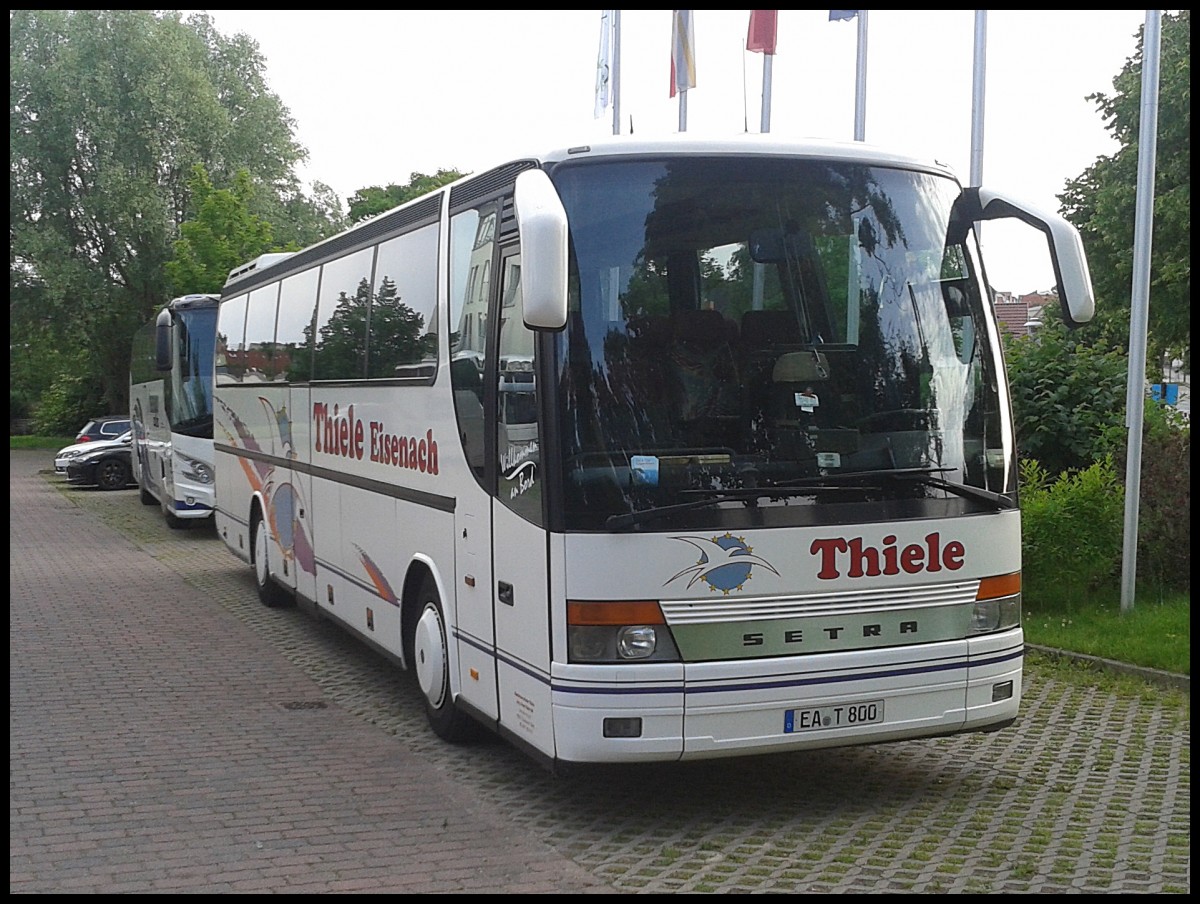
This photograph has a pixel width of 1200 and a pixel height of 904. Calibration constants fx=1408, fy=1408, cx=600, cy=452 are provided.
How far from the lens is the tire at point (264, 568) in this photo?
14148mm

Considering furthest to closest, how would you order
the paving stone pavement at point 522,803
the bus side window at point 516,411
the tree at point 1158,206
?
the tree at point 1158,206 → the bus side window at point 516,411 → the paving stone pavement at point 522,803

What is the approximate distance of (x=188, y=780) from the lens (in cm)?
780

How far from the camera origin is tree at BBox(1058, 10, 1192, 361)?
32.5 metres

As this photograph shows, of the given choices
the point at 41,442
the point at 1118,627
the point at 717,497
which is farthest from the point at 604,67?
the point at 41,442

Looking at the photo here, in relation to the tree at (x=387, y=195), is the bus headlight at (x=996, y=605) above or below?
below

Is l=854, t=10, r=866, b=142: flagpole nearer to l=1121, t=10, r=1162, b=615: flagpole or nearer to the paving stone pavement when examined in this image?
l=1121, t=10, r=1162, b=615: flagpole

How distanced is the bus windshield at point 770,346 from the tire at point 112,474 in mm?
31786

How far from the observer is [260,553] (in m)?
14.4

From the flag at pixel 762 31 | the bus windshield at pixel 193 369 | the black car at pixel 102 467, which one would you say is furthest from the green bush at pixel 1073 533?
the black car at pixel 102 467

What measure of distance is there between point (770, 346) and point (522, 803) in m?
2.64

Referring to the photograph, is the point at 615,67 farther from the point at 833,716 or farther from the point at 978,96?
the point at 833,716

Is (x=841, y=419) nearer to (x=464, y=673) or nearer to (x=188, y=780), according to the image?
(x=464, y=673)

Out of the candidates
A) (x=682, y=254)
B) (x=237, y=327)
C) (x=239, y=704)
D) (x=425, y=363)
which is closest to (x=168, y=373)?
(x=237, y=327)

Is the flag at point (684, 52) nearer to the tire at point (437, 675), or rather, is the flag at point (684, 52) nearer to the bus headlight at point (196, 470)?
the bus headlight at point (196, 470)
